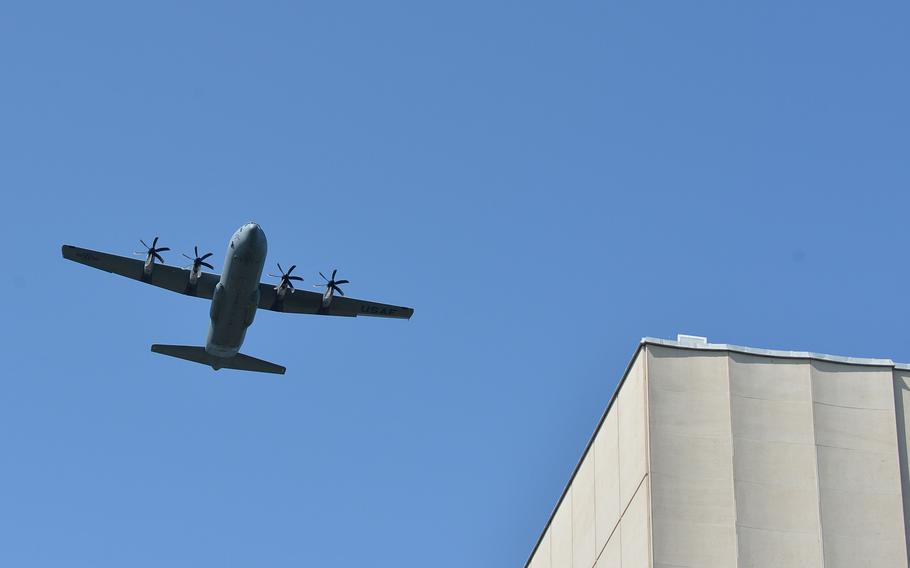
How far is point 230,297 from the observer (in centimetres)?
5891

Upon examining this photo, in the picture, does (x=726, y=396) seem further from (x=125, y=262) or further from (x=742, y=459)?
(x=125, y=262)

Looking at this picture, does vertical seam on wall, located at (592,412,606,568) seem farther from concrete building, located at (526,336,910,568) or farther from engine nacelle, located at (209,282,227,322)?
engine nacelle, located at (209,282,227,322)

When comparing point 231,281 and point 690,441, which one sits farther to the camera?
point 231,281

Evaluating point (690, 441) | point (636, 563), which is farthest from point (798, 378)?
point (636, 563)

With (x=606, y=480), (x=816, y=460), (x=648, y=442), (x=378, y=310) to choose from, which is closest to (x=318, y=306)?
(x=378, y=310)

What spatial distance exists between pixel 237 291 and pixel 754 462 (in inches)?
1234

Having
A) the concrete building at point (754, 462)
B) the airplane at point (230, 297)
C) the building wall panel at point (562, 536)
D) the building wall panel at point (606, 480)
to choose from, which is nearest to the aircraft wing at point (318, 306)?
the airplane at point (230, 297)

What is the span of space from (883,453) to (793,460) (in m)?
2.62

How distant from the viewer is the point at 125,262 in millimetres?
66375

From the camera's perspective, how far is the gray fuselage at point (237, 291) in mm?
56875

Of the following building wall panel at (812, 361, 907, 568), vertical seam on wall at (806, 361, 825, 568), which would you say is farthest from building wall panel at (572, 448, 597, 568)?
building wall panel at (812, 361, 907, 568)

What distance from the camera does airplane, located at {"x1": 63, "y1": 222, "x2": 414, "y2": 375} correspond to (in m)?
58.5

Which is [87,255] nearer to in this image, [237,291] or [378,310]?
[237,291]

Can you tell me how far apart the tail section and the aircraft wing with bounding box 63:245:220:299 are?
3077 mm
